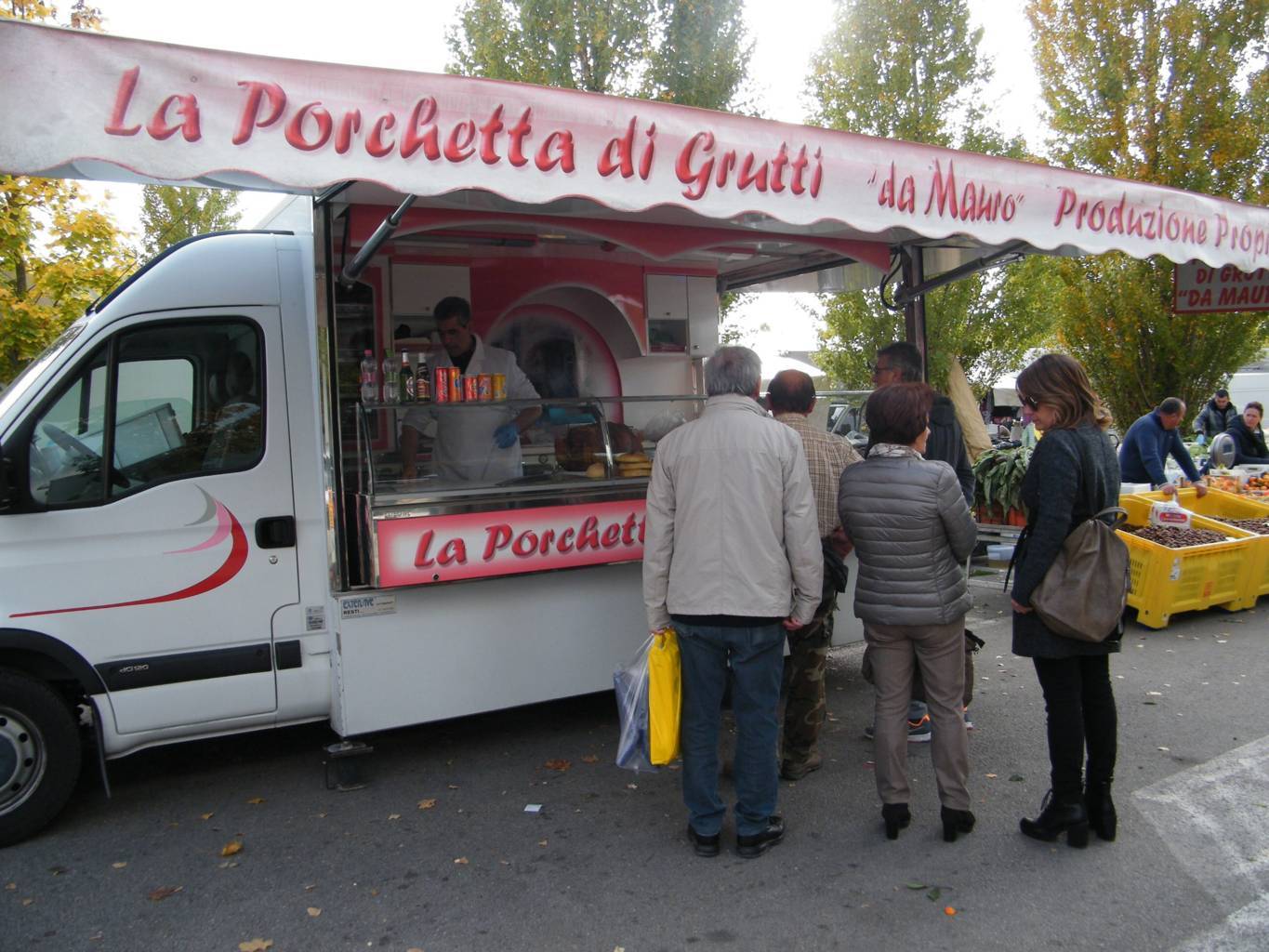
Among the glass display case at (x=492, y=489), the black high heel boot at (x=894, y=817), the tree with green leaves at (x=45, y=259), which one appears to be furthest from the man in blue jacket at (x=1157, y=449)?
the tree with green leaves at (x=45, y=259)

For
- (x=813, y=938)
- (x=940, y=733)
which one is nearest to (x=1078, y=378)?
(x=940, y=733)

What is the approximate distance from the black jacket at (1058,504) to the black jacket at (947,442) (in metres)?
1.08

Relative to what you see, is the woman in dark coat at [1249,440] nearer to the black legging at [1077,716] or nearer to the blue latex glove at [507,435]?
the black legging at [1077,716]

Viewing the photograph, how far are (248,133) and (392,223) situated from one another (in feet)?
3.39

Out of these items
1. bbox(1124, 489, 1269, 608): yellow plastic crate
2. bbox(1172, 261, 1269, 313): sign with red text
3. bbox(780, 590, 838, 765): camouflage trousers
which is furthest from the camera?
bbox(1124, 489, 1269, 608): yellow plastic crate

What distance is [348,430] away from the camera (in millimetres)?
4469

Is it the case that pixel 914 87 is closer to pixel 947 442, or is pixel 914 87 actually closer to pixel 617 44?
pixel 617 44

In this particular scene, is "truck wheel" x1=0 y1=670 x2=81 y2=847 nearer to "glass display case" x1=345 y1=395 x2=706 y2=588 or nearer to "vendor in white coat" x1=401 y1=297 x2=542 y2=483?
"glass display case" x1=345 y1=395 x2=706 y2=588

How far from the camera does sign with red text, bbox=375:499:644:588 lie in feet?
13.6

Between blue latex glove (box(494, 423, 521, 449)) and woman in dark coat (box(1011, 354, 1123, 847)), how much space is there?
8.43 ft

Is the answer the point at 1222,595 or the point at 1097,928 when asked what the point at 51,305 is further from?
the point at 1222,595

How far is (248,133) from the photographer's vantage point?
2896mm

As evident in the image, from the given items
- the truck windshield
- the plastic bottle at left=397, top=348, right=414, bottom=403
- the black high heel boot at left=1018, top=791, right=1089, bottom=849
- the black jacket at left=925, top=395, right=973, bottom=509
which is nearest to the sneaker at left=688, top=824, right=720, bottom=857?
the black high heel boot at left=1018, top=791, right=1089, bottom=849

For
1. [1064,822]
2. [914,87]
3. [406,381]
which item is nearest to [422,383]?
[406,381]
